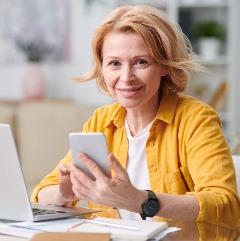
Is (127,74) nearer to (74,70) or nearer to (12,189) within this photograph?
(12,189)

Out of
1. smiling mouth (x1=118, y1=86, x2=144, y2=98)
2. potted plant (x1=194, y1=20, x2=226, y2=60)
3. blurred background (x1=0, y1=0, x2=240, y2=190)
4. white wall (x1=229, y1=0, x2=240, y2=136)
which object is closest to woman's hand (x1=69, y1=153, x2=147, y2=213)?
smiling mouth (x1=118, y1=86, x2=144, y2=98)

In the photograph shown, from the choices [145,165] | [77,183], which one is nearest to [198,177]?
[145,165]

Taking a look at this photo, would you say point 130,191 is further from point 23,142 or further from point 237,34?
point 237,34

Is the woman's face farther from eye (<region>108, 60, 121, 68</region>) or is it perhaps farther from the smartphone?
the smartphone

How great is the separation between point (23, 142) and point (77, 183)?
237 cm

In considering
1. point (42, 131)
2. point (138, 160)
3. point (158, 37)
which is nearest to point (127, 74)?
point (158, 37)

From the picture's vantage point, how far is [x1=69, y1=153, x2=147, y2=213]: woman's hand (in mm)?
1467

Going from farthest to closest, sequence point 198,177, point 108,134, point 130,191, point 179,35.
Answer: point 108,134 → point 179,35 → point 198,177 → point 130,191

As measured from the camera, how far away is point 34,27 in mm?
4965

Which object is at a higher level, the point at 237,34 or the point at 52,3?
the point at 52,3

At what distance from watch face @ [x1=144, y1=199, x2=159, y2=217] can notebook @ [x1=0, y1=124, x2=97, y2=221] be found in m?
0.18

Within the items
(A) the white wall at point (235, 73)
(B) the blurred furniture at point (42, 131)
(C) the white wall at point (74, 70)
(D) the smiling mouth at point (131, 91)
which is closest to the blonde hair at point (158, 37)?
(D) the smiling mouth at point (131, 91)

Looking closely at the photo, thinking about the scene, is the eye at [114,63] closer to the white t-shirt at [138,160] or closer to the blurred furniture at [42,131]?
the white t-shirt at [138,160]

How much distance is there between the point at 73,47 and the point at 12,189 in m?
3.45
